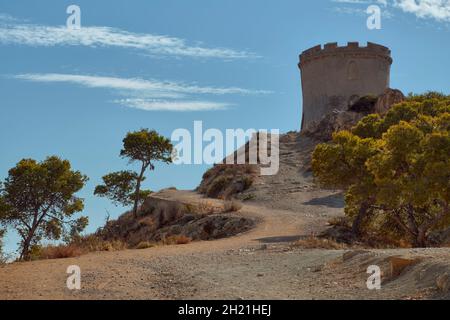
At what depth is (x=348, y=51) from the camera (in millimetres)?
43438

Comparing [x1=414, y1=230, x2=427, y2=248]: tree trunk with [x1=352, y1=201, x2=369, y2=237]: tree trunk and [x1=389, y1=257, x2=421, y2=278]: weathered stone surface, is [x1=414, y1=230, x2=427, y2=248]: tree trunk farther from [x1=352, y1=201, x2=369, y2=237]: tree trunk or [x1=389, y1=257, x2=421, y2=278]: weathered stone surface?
[x1=389, y1=257, x2=421, y2=278]: weathered stone surface

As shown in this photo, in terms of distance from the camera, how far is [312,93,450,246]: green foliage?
14195 millimetres

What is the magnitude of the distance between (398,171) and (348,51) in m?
29.1

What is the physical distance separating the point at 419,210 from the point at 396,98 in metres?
22.1

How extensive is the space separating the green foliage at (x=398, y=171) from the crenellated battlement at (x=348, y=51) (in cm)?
2333

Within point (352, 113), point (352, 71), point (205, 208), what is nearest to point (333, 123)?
point (352, 113)

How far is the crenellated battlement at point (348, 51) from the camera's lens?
1710 inches

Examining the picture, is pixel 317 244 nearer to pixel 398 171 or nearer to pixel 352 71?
pixel 398 171

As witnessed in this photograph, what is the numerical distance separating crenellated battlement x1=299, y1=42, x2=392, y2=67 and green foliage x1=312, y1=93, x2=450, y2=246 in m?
23.3

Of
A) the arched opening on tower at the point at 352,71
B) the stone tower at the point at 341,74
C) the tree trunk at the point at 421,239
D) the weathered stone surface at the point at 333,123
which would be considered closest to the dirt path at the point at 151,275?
the tree trunk at the point at 421,239

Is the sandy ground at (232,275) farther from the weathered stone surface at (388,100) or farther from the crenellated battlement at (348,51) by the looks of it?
the crenellated battlement at (348,51)

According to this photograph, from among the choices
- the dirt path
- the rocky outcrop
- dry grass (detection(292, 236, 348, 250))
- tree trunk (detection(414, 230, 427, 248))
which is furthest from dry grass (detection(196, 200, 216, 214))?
the rocky outcrop

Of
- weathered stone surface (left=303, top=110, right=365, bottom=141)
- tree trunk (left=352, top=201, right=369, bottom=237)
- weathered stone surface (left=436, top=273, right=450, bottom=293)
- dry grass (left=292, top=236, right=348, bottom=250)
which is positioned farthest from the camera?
weathered stone surface (left=303, top=110, right=365, bottom=141)
